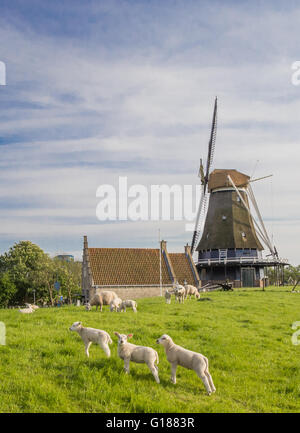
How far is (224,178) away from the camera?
64.5 meters

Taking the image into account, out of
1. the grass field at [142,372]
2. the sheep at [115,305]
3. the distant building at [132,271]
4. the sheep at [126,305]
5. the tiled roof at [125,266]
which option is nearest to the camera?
the grass field at [142,372]

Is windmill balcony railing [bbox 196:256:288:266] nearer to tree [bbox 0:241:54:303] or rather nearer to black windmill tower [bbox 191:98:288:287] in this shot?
black windmill tower [bbox 191:98:288:287]

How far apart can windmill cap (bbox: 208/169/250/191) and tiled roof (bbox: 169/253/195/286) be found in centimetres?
1362

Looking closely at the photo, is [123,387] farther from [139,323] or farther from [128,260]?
[128,260]

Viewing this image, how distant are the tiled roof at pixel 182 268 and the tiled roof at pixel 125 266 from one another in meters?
1.70

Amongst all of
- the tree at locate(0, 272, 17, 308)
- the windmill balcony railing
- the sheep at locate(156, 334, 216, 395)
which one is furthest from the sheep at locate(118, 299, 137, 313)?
the tree at locate(0, 272, 17, 308)

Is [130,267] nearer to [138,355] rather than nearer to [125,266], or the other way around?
[125,266]

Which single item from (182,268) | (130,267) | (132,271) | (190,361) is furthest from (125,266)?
(190,361)

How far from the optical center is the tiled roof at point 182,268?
178 ft

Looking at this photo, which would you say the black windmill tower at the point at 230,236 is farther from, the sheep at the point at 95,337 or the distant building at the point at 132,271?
the sheep at the point at 95,337

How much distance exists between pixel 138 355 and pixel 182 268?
4575 centimetres

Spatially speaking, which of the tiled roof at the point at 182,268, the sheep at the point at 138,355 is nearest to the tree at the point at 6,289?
the tiled roof at the point at 182,268

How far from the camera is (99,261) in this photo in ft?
171

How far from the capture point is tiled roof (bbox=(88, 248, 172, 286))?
50688 millimetres
